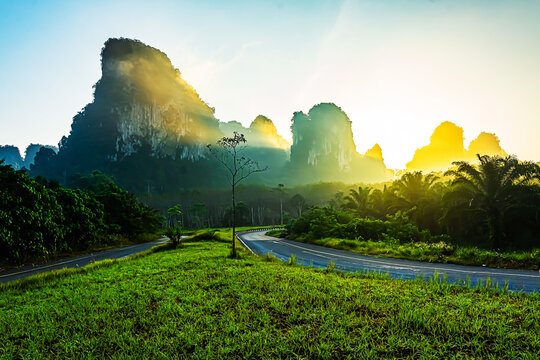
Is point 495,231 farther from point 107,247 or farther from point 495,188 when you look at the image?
point 107,247

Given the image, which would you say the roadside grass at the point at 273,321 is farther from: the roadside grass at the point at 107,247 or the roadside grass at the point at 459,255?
the roadside grass at the point at 107,247

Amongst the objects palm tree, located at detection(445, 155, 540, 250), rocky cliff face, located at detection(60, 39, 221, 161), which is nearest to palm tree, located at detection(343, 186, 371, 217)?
palm tree, located at detection(445, 155, 540, 250)

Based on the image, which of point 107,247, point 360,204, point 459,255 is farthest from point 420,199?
point 107,247

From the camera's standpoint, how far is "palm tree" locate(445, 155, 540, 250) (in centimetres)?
2277

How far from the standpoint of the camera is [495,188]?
23828mm

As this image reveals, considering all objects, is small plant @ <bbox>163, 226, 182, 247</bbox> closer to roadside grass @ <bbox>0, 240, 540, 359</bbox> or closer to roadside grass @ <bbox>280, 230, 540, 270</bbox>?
roadside grass @ <bbox>280, 230, 540, 270</bbox>

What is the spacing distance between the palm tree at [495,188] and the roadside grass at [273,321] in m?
20.8

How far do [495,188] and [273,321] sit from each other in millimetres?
27148

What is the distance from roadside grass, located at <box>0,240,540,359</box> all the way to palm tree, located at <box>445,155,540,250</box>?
20798mm

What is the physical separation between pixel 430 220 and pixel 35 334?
36.5 metres

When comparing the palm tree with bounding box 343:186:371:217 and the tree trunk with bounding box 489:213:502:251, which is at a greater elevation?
the palm tree with bounding box 343:186:371:217

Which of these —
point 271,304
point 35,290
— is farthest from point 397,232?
point 35,290

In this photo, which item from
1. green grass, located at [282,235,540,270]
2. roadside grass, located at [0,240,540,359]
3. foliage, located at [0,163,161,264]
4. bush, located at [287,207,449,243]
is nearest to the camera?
roadside grass, located at [0,240,540,359]

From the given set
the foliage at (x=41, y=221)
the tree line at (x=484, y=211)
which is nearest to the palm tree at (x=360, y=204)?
the tree line at (x=484, y=211)
